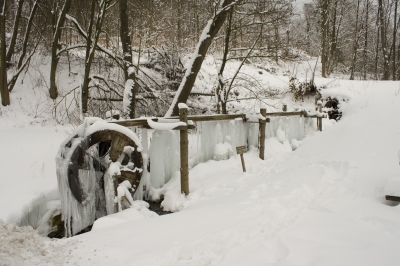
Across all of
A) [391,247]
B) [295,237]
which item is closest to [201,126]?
[295,237]

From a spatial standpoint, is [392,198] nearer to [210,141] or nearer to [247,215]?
[247,215]

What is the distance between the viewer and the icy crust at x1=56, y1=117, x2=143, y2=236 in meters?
3.87

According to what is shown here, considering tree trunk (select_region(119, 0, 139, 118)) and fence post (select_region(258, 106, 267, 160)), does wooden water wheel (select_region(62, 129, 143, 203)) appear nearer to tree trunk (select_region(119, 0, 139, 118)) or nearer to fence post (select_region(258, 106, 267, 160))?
tree trunk (select_region(119, 0, 139, 118))

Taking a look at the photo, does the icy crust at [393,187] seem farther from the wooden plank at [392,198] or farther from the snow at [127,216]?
the snow at [127,216]

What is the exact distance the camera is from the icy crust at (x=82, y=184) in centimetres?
387

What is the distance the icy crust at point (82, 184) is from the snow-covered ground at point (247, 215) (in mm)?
585

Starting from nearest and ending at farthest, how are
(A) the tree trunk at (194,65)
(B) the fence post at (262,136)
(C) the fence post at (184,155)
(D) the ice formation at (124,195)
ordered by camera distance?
1. (D) the ice formation at (124,195)
2. (C) the fence post at (184,155)
3. (A) the tree trunk at (194,65)
4. (B) the fence post at (262,136)

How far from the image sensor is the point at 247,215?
326 cm

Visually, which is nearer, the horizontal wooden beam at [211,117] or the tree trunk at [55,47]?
the horizontal wooden beam at [211,117]

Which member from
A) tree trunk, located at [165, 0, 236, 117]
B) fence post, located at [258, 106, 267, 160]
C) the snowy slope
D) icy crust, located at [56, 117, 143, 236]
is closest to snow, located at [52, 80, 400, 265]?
the snowy slope

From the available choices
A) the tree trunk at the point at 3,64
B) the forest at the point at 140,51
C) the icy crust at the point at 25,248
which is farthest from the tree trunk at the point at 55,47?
the icy crust at the point at 25,248

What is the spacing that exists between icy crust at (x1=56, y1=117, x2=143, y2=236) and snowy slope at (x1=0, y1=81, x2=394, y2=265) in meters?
1.00

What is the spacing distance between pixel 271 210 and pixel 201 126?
2935 millimetres

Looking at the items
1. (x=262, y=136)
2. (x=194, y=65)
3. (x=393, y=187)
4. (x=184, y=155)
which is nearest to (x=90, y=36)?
(x=194, y=65)
